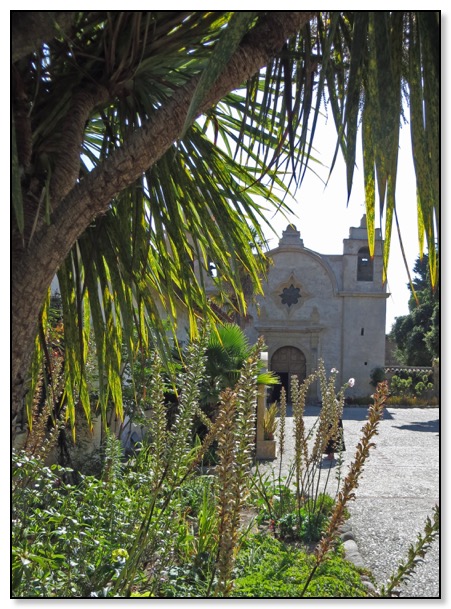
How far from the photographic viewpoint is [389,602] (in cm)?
186

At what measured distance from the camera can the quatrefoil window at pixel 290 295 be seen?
2477 cm

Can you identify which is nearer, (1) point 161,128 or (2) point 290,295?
(1) point 161,128

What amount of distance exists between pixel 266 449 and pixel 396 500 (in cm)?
297

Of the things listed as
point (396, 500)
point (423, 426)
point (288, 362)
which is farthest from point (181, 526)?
point (288, 362)

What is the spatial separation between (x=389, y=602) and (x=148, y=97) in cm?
168

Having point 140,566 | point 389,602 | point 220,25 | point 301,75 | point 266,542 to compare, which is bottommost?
point 266,542

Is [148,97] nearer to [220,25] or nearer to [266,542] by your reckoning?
[220,25]

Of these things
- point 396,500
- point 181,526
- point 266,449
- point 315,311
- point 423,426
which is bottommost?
point 423,426

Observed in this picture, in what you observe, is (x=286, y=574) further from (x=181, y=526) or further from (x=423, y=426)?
(x=423, y=426)

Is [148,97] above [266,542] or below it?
above

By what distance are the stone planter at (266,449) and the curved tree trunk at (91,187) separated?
7253mm

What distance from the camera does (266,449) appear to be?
337 inches

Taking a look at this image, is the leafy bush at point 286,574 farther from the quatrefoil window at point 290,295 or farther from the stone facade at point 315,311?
the quatrefoil window at point 290,295
